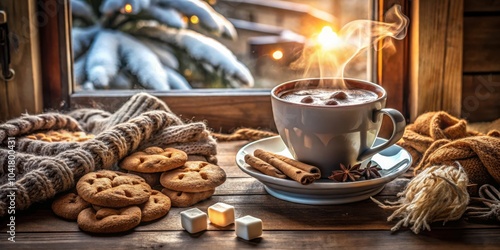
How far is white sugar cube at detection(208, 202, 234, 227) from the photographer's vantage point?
40.8 inches

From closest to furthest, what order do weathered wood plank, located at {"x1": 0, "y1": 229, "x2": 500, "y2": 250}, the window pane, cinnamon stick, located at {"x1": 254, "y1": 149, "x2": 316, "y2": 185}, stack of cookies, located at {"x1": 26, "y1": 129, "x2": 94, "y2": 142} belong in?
1. weathered wood plank, located at {"x1": 0, "y1": 229, "x2": 500, "y2": 250}
2. cinnamon stick, located at {"x1": 254, "y1": 149, "x2": 316, "y2": 185}
3. stack of cookies, located at {"x1": 26, "y1": 129, "x2": 94, "y2": 142}
4. the window pane

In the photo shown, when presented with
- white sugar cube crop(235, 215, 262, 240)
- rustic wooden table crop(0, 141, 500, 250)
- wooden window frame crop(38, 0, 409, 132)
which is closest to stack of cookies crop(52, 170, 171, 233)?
rustic wooden table crop(0, 141, 500, 250)

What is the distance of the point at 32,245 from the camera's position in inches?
39.0

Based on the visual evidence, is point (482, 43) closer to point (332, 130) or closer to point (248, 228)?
point (332, 130)

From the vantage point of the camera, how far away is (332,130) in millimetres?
1095

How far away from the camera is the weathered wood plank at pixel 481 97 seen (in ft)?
4.95

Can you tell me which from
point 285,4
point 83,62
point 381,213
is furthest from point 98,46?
point 381,213

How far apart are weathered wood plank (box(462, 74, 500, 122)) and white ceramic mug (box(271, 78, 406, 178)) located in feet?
1.41

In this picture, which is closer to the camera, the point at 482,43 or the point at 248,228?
the point at 248,228

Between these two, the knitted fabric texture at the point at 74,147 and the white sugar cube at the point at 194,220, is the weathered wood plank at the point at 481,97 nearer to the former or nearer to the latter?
the knitted fabric texture at the point at 74,147

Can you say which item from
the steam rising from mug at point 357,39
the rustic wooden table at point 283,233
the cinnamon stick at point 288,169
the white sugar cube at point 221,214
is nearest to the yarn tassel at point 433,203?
the rustic wooden table at point 283,233

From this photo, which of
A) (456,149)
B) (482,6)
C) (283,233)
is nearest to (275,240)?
(283,233)

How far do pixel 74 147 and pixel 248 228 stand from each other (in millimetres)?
411

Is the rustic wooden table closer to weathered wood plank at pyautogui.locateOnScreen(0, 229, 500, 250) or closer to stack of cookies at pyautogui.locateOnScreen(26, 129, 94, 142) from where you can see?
weathered wood plank at pyautogui.locateOnScreen(0, 229, 500, 250)
